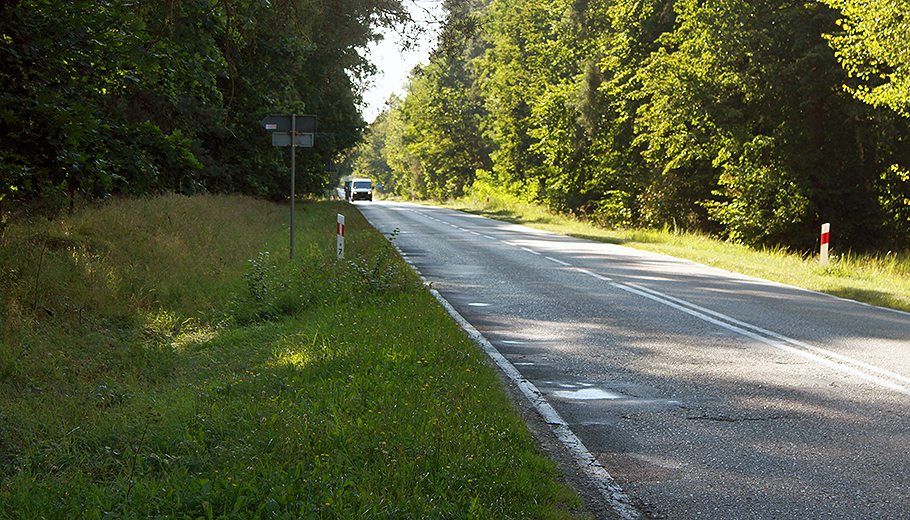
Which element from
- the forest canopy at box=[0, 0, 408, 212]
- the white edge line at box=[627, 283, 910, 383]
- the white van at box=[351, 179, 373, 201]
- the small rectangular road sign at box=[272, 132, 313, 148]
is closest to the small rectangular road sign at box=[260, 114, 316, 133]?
the small rectangular road sign at box=[272, 132, 313, 148]

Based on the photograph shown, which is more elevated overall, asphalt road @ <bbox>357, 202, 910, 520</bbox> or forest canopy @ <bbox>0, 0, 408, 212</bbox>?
forest canopy @ <bbox>0, 0, 408, 212</bbox>

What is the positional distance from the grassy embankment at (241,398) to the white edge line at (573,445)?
28 cm

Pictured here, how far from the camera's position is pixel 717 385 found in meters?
6.24

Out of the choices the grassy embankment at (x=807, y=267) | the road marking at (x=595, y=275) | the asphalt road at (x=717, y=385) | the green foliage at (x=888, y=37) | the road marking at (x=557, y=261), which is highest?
the green foliage at (x=888, y=37)

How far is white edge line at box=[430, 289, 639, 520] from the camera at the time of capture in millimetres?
3897

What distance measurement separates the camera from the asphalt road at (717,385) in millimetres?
4055

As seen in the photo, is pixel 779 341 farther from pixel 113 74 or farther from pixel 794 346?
pixel 113 74

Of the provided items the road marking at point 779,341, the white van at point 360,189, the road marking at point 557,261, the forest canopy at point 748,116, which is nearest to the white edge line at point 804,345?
the road marking at point 779,341

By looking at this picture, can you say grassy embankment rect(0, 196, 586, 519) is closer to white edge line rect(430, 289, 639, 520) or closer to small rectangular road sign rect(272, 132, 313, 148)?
white edge line rect(430, 289, 639, 520)

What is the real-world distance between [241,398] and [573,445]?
7.97ft

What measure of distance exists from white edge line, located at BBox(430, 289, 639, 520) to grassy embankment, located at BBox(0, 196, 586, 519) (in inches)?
10.8

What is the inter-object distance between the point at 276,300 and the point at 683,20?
2377 centimetres

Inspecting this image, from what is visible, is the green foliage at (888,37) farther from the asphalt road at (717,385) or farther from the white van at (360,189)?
the white van at (360,189)

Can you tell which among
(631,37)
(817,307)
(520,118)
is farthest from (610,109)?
(817,307)
